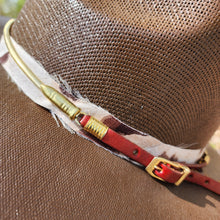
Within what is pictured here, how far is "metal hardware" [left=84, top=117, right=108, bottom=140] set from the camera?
64cm

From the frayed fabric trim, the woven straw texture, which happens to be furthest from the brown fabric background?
the woven straw texture

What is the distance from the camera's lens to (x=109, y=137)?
652 millimetres

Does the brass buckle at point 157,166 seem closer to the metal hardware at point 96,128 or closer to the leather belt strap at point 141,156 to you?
the leather belt strap at point 141,156

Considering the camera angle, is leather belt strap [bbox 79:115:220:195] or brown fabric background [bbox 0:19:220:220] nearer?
brown fabric background [bbox 0:19:220:220]

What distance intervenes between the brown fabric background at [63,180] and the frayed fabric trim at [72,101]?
0.06ft

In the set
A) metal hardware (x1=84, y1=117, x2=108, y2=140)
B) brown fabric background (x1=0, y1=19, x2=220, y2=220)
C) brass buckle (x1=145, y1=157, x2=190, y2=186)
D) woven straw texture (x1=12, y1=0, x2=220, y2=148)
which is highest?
woven straw texture (x1=12, y1=0, x2=220, y2=148)

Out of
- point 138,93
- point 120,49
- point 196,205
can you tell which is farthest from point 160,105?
point 196,205

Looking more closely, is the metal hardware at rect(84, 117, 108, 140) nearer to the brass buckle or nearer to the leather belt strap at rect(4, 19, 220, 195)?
the leather belt strap at rect(4, 19, 220, 195)

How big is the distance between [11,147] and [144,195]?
36 centimetres

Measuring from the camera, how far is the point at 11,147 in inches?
22.1

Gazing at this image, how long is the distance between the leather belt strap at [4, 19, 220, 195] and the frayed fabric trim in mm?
17

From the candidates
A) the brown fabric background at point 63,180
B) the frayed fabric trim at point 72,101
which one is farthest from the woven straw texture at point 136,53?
the brown fabric background at point 63,180

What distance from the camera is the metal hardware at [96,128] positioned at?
0.64m

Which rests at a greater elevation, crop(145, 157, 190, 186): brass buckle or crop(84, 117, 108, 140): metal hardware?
crop(84, 117, 108, 140): metal hardware
